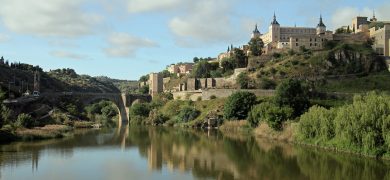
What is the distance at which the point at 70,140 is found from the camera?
58875 millimetres

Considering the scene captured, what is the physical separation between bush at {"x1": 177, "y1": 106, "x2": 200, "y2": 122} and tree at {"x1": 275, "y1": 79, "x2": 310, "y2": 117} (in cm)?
2103

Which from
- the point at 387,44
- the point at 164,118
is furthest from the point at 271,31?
the point at 164,118

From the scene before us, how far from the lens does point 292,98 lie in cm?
7288

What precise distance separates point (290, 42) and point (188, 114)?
35.7 meters

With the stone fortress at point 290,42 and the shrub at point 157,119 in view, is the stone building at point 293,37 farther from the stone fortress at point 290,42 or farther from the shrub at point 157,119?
the shrub at point 157,119

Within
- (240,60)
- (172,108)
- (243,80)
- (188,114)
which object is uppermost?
(240,60)

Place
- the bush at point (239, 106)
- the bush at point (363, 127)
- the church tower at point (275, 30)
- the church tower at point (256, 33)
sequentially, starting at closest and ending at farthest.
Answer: the bush at point (363, 127) → the bush at point (239, 106) → the church tower at point (275, 30) → the church tower at point (256, 33)

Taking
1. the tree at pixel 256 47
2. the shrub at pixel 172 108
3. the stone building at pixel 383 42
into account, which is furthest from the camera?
the tree at pixel 256 47

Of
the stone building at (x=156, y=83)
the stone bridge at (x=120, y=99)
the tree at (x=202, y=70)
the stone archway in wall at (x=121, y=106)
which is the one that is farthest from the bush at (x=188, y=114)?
the stone building at (x=156, y=83)

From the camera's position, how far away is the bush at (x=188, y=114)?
296ft

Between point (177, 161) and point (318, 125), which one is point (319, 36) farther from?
point (177, 161)

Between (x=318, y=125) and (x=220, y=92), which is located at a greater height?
(x=220, y=92)

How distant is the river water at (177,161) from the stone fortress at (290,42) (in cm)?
4466

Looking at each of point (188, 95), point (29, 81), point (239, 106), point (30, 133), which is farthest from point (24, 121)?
point (29, 81)
